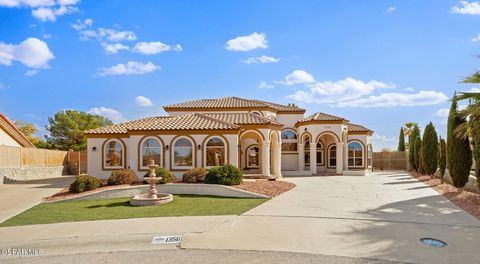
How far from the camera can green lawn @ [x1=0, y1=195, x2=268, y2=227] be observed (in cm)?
1119

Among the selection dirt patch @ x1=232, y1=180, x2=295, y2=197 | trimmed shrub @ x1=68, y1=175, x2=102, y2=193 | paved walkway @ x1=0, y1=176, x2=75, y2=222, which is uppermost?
trimmed shrub @ x1=68, y1=175, x2=102, y2=193

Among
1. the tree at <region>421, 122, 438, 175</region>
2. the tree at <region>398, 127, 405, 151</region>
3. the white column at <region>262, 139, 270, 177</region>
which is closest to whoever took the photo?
the white column at <region>262, 139, 270, 177</region>

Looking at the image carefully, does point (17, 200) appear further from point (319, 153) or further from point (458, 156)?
point (319, 153)

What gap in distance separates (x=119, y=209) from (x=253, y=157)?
1918 cm

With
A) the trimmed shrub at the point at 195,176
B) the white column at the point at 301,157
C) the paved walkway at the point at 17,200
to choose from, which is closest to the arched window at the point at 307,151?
the white column at the point at 301,157

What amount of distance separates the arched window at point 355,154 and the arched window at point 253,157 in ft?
28.6

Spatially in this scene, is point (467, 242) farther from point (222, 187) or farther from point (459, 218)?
point (222, 187)

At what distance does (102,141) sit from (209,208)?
46.4 ft

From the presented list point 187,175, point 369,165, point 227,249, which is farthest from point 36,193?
point 369,165

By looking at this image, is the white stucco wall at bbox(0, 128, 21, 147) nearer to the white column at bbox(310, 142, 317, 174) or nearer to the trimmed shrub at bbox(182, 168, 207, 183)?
the trimmed shrub at bbox(182, 168, 207, 183)

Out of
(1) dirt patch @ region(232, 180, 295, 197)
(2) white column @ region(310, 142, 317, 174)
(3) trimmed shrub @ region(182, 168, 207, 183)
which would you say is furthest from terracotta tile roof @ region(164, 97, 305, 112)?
(1) dirt patch @ region(232, 180, 295, 197)

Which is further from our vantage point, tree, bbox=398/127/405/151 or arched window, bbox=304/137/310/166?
tree, bbox=398/127/405/151

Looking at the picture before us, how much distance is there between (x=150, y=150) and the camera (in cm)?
2155

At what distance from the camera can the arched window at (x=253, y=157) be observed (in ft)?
101
